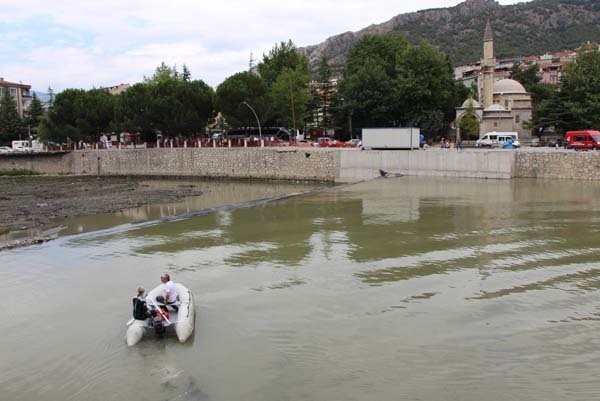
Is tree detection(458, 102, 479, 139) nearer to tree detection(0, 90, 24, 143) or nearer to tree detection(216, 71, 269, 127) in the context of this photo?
tree detection(216, 71, 269, 127)

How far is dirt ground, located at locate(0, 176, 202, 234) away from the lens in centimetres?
3105

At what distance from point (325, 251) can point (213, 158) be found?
37948mm

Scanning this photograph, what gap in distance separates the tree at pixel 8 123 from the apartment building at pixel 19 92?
520 inches

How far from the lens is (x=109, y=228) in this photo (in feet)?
83.9

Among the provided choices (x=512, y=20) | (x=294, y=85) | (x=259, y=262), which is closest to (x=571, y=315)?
(x=259, y=262)

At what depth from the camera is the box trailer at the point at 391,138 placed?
43.0 metres

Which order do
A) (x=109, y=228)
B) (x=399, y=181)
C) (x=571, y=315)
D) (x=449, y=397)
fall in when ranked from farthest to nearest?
(x=399, y=181), (x=109, y=228), (x=571, y=315), (x=449, y=397)

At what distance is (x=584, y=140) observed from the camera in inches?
1467

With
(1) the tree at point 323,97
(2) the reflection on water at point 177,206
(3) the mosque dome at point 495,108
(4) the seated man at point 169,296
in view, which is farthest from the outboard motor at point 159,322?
(1) the tree at point 323,97

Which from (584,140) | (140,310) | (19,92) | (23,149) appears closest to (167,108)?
(23,149)

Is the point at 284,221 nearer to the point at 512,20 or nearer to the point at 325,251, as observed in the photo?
the point at 325,251

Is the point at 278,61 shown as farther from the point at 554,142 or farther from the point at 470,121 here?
the point at 554,142

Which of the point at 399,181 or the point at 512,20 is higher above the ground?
the point at 512,20

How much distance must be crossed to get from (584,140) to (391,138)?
13.7m
